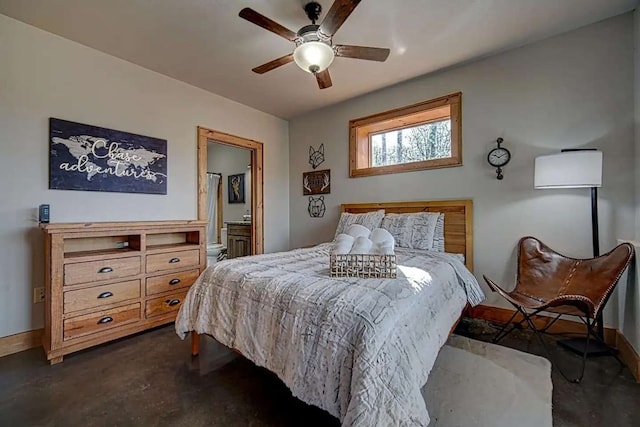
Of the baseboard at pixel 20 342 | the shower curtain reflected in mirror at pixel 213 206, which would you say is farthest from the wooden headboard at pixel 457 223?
the shower curtain reflected in mirror at pixel 213 206

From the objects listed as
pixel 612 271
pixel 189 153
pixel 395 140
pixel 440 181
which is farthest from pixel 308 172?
pixel 612 271

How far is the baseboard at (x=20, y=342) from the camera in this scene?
7.30ft

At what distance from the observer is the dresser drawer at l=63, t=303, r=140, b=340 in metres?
2.20

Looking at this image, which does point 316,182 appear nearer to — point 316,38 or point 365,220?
point 365,220

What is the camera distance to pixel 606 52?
236cm

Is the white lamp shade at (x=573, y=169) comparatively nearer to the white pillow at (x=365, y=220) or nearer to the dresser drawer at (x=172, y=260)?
the white pillow at (x=365, y=220)

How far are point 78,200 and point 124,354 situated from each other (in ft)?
4.71

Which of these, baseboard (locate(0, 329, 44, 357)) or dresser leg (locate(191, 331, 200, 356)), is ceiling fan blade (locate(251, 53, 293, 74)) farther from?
baseboard (locate(0, 329, 44, 357))

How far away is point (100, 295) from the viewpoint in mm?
2352

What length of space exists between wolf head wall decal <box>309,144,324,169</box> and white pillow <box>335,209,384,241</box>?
1.09 metres

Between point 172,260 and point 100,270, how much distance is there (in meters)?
0.59

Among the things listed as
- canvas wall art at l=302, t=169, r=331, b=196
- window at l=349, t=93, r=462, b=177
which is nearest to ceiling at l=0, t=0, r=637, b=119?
window at l=349, t=93, r=462, b=177

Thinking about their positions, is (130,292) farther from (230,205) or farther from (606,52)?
(606,52)

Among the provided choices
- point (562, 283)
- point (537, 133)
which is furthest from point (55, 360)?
point (537, 133)
